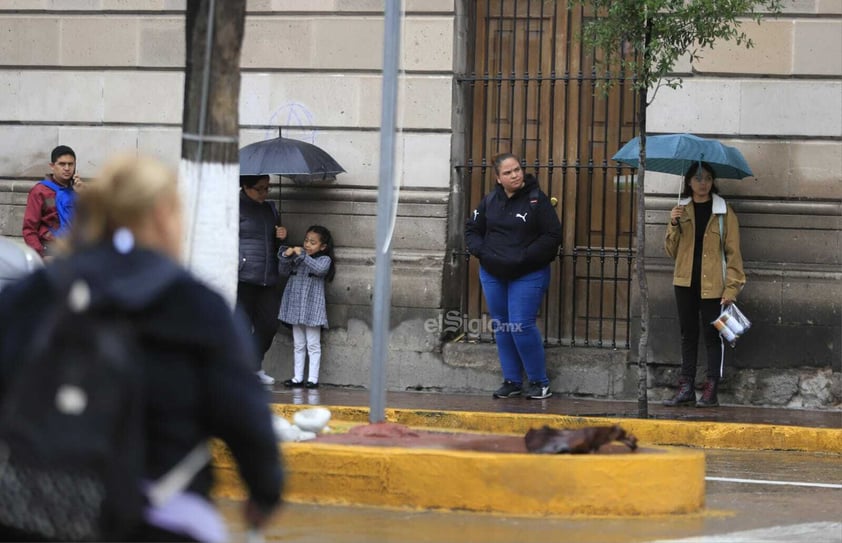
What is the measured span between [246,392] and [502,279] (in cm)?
949

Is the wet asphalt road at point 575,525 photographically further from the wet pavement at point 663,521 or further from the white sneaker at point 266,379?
the white sneaker at point 266,379

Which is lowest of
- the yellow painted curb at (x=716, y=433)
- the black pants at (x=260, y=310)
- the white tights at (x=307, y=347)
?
the yellow painted curb at (x=716, y=433)

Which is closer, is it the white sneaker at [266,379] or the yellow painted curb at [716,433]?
the yellow painted curb at [716,433]

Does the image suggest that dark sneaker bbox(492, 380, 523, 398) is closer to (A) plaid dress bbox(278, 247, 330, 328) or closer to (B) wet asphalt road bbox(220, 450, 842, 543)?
(A) plaid dress bbox(278, 247, 330, 328)

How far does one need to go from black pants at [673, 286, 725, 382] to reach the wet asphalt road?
3.78 meters

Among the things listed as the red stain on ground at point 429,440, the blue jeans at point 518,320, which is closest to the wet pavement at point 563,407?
the blue jeans at point 518,320

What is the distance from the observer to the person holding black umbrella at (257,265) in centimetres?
1274

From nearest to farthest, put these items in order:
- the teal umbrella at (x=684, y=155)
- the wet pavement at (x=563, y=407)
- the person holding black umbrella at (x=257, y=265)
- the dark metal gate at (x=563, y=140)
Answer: the wet pavement at (x=563, y=407) → the teal umbrella at (x=684, y=155) → the person holding black umbrella at (x=257, y=265) → the dark metal gate at (x=563, y=140)

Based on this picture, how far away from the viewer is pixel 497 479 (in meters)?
7.32

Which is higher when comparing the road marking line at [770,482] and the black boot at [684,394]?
the black boot at [684,394]

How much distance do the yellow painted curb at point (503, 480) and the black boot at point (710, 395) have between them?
182 inches

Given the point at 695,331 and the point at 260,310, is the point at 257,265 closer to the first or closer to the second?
the point at 260,310

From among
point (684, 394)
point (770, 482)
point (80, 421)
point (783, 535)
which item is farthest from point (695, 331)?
point (80, 421)

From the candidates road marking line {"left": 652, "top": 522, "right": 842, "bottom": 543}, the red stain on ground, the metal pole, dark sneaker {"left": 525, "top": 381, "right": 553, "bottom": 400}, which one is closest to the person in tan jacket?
dark sneaker {"left": 525, "top": 381, "right": 553, "bottom": 400}
